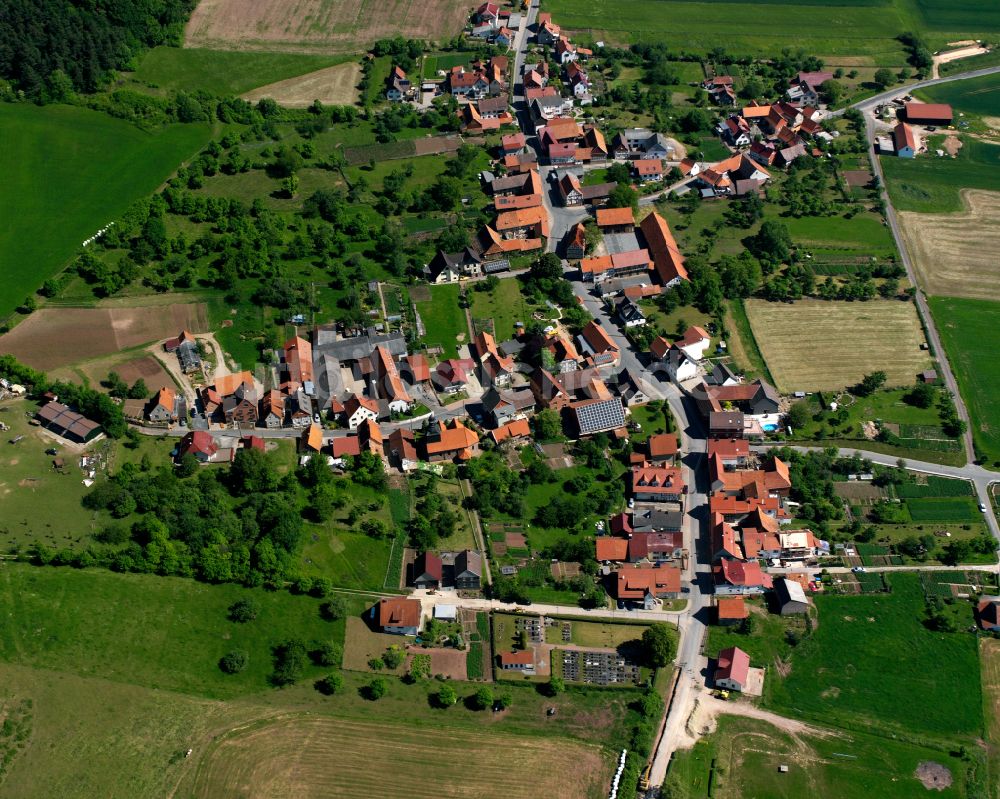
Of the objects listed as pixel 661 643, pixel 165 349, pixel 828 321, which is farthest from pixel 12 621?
pixel 828 321

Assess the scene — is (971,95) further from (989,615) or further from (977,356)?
(989,615)

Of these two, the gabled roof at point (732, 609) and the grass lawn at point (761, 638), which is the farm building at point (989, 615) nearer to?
A: the grass lawn at point (761, 638)

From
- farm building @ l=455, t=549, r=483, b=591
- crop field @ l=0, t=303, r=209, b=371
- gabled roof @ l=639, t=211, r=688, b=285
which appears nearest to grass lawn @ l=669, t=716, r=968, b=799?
farm building @ l=455, t=549, r=483, b=591

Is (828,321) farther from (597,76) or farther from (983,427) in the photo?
(597,76)

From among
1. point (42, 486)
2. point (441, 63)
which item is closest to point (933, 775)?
point (42, 486)

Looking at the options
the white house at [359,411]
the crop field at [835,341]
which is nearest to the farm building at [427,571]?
the white house at [359,411]
